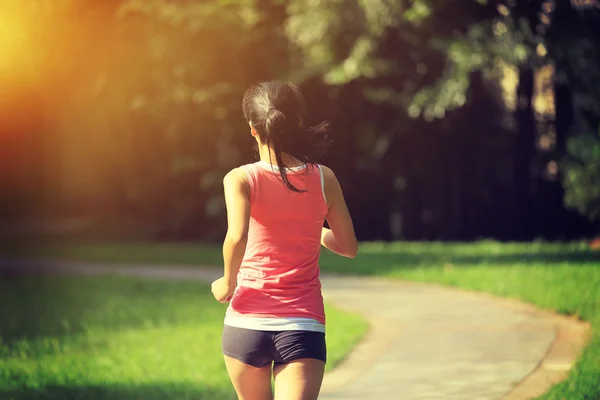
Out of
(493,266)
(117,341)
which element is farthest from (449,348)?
(493,266)

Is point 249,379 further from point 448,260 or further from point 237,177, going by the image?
point 448,260

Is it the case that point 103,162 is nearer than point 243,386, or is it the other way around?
point 243,386

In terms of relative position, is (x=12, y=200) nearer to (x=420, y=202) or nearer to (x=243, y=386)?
(x=420, y=202)

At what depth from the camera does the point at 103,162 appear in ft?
90.6

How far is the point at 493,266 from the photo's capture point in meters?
16.2

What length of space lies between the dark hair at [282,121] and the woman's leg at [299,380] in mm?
649

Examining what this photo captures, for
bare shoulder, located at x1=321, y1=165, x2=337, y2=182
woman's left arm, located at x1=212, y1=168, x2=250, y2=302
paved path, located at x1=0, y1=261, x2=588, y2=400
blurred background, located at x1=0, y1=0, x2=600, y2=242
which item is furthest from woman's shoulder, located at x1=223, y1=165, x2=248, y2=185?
blurred background, located at x1=0, y1=0, x2=600, y2=242

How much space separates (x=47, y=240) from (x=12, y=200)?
8.97 meters

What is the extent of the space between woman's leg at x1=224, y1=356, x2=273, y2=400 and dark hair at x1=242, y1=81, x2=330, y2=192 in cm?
69

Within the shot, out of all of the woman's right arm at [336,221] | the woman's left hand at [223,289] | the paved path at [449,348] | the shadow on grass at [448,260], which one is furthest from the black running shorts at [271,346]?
the shadow on grass at [448,260]

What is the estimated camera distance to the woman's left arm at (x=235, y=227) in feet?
12.9

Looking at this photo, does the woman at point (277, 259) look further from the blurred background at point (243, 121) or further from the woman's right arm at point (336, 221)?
the blurred background at point (243, 121)

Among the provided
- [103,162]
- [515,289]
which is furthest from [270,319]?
[103,162]

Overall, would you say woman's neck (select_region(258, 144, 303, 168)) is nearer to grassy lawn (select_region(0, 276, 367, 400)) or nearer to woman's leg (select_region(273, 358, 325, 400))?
woman's leg (select_region(273, 358, 325, 400))
